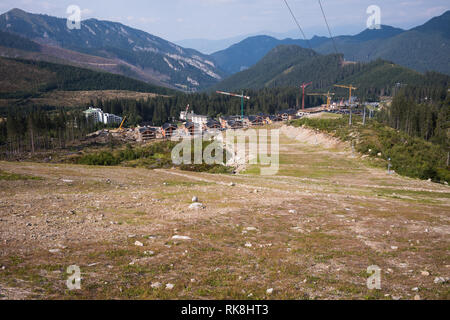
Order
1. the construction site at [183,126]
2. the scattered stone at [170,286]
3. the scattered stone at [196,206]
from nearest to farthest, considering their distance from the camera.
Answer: the scattered stone at [170,286] → the scattered stone at [196,206] → the construction site at [183,126]

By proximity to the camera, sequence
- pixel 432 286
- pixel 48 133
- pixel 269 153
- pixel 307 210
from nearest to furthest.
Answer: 1. pixel 432 286
2. pixel 307 210
3. pixel 269 153
4. pixel 48 133

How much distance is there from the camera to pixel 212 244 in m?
13.8

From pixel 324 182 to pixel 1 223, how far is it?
3213 cm

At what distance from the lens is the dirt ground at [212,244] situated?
9.80m

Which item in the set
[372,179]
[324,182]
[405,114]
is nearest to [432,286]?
[324,182]

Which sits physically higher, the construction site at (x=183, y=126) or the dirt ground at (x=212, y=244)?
the construction site at (x=183, y=126)

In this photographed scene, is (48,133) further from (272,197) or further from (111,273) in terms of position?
(111,273)

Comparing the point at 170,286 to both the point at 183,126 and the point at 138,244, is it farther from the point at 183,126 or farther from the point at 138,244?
the point at 183,126

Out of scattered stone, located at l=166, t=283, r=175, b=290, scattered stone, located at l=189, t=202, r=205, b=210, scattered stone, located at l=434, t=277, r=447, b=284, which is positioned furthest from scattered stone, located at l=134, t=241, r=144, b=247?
scattered stone, located at l=434, t=277, r=447, b=284

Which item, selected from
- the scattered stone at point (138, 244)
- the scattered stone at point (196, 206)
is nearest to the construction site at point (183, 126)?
the scattered stone at point (196, 206)

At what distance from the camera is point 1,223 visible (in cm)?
1473

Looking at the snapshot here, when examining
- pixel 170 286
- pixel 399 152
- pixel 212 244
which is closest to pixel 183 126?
pixel 399 152

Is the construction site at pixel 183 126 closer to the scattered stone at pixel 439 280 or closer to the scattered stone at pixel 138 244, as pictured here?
the scattered stone at pixel 138 244

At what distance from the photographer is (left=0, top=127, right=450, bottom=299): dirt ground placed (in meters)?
9.80
